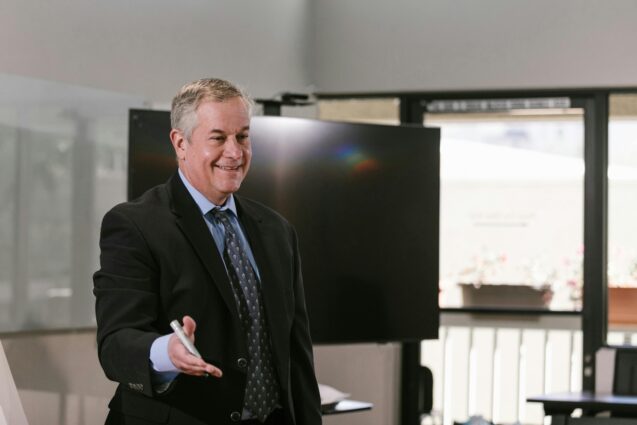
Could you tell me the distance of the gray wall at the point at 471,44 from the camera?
17.2ft

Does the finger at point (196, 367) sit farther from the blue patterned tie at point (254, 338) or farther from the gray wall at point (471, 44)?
the gray wall at point (471, 44)

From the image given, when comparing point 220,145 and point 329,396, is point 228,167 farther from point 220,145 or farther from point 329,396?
point 329,396

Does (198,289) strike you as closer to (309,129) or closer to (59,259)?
(59,259)

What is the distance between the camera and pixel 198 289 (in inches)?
74.0

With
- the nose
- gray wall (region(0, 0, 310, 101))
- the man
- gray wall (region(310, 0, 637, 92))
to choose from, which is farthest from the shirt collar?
gray wall (region(310, 0, 637, 92))

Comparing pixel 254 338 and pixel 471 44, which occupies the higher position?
pixel 471 44

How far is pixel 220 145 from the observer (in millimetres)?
1948

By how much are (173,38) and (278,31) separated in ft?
3.45

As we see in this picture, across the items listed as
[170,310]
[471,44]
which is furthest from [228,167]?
[471,44]

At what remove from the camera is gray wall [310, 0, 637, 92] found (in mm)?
5246

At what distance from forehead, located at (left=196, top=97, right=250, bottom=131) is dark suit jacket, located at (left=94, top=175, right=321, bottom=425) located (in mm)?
144

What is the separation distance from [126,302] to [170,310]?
9 cm

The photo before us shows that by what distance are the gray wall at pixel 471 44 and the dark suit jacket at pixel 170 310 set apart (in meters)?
3.62

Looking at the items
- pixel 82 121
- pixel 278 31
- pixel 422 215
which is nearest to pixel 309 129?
pixel 422 215
